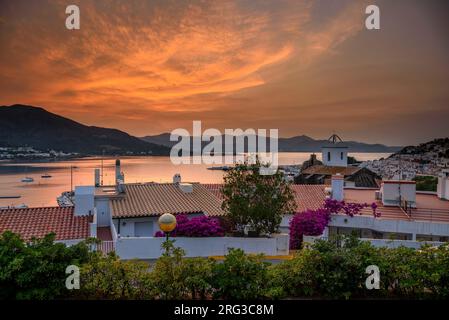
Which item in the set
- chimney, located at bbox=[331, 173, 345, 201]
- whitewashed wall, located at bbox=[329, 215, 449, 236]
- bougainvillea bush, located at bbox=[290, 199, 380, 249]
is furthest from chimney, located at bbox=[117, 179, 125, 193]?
chimney, located at bbox=[331, 173, 345, 201]

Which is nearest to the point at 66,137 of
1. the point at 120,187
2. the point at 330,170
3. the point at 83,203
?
the point at 330,170

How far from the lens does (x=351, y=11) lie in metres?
11.3

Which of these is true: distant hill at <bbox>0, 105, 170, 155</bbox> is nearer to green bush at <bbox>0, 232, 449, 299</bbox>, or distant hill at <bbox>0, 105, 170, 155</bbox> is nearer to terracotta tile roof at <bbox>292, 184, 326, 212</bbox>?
terracotta tile roof at <bbox>292, 184, 326, 212</bbox>

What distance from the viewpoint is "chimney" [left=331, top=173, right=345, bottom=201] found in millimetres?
15094

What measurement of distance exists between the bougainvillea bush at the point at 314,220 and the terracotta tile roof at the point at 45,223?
6.91 metres

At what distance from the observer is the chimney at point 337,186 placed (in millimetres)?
15094

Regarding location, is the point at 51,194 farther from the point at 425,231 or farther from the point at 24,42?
the point at 425,231

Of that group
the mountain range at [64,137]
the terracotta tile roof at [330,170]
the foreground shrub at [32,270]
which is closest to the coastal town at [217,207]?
the foreground shrub at [32,270]

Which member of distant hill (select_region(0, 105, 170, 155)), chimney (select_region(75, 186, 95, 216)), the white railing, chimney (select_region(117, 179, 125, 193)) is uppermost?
distant hill (select_region(0, 105, 170, 155))

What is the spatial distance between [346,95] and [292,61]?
390 centimetres

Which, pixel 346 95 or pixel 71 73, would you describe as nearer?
pixel 71 73

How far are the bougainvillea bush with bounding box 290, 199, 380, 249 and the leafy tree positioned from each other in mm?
1547

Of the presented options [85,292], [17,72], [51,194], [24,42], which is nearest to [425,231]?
[85,292]

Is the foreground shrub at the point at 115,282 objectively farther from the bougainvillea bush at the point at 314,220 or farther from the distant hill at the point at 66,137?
the distant hill at the point at 66,137
